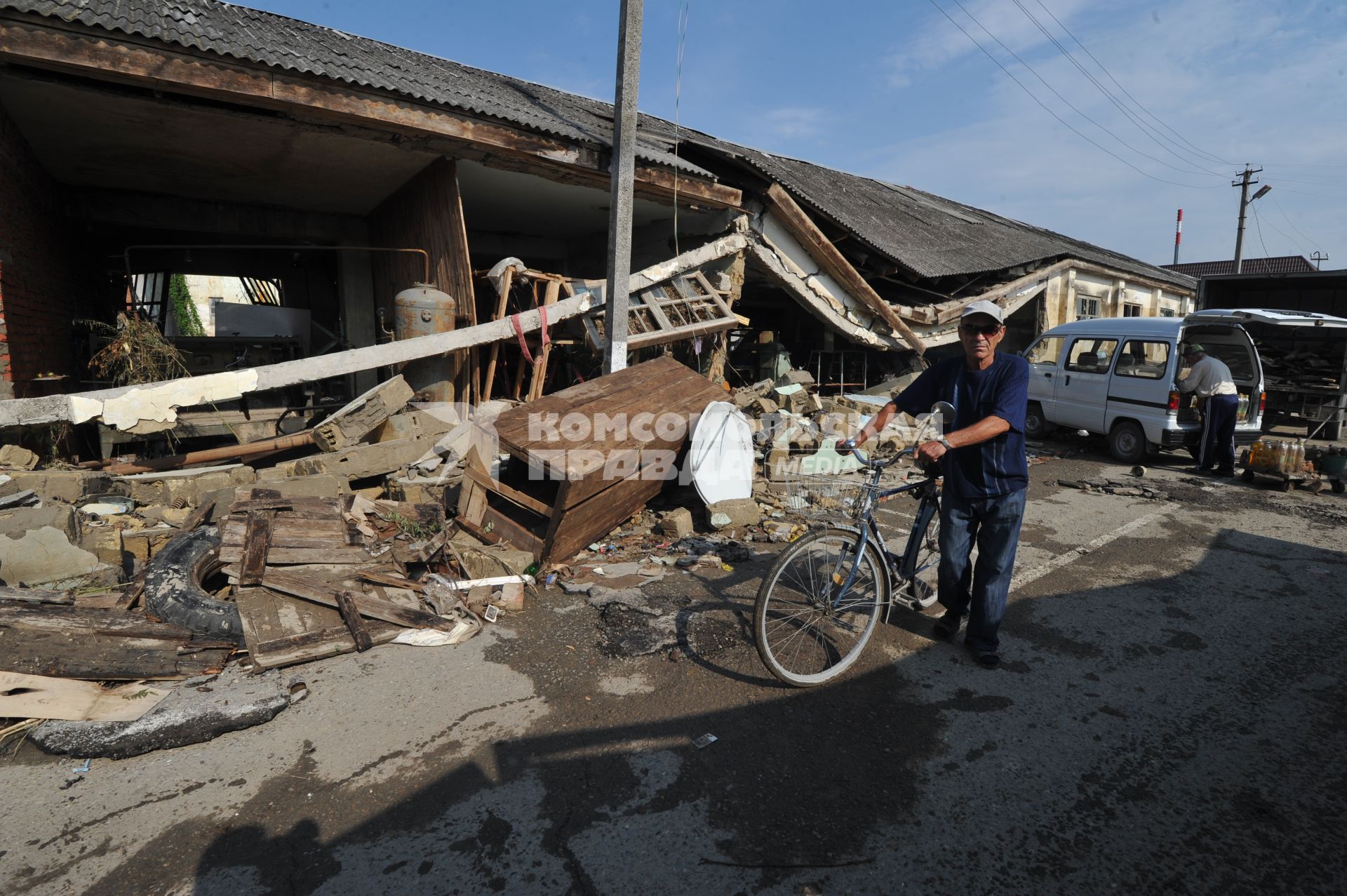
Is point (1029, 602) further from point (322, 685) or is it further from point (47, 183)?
point (47, 183)

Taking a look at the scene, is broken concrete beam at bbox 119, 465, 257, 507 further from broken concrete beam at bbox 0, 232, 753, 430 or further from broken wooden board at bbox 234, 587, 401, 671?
broken wooden board at bbox 234, 587, 401, 671

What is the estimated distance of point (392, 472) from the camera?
6633 millimetres

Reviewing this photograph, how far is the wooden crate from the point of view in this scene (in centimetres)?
481

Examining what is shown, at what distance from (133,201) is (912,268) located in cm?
1188

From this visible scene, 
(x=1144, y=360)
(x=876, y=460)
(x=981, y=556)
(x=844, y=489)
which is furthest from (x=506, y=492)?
(x=1144, y=360)

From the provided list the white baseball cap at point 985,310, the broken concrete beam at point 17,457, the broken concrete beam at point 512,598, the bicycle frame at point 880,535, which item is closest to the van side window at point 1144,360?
the bicycle frame at point 880,535

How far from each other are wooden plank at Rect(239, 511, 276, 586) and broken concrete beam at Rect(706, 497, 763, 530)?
11.2 feet

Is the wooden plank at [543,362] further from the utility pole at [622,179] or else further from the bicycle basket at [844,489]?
the bicycle basket at [844,489]

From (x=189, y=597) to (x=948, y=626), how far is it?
450 centimetres

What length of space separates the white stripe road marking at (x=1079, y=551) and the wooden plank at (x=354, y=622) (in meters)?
4.33

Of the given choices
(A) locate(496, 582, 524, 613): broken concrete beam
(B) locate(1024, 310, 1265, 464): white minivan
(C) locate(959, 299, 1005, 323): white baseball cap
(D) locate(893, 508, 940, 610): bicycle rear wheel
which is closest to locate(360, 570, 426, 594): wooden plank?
(A) locate(496, 582, 524, 613): broken concrete beam

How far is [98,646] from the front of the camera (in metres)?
3.31

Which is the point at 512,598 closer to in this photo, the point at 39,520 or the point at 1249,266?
the point at 39,520

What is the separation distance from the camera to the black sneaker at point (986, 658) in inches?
137
